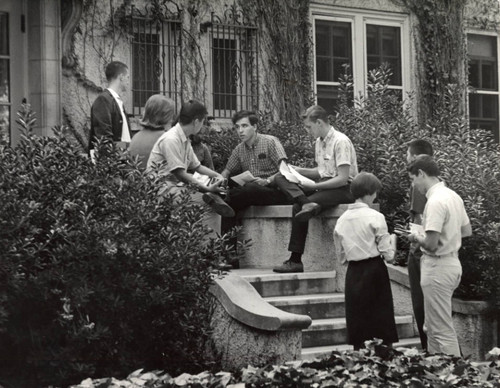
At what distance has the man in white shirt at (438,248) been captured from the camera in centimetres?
838

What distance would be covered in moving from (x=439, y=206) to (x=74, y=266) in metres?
2.88

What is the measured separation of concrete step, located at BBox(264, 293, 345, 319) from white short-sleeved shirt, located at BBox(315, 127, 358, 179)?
1235mm

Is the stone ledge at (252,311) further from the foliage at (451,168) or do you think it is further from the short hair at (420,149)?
the foliage at (451,168)

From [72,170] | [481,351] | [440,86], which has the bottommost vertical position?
[481,351]

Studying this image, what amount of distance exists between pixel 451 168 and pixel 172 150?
10.6 ft

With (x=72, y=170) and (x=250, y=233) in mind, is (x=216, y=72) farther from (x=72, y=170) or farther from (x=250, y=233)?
(x=72, y=170)

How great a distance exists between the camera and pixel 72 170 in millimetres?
7621

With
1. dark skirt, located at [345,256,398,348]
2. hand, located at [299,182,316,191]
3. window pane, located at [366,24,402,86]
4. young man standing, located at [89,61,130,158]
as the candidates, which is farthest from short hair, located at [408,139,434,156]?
window pane, located at [366,24,402,86]

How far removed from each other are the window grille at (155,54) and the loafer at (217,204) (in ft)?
13.3

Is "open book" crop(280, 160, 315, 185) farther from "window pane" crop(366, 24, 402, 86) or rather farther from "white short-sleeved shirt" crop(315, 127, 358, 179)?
"window pane" crop(366, 24, 402, 86)

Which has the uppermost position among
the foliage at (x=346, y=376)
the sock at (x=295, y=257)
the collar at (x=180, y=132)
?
the collar at (x=180, y=132)

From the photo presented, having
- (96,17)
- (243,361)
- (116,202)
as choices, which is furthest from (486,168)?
(96,17)

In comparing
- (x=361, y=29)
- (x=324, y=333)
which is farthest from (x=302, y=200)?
(x=361, y=29)

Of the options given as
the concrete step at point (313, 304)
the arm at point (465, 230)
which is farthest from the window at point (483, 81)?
the arm at point (465, 230)
